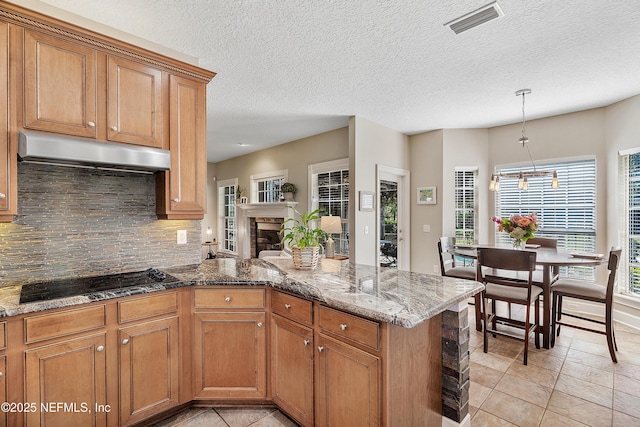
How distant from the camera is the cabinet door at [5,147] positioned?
68.1 inches

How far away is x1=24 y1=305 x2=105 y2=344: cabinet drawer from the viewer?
1580 millimetres

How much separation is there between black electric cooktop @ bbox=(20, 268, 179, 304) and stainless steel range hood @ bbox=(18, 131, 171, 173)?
76 cm

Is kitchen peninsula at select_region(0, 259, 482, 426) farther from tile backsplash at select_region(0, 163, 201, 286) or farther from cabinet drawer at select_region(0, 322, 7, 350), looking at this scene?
tile backsplash at select_region(0, 163, 201, 286)

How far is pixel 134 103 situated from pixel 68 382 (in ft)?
5.66

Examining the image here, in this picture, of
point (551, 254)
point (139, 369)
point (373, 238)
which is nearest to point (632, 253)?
point (551, 254)

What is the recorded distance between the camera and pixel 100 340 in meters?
1.77

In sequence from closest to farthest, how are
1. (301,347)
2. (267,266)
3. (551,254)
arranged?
1. (301,347)
2. (267,266)
3. (551,254)

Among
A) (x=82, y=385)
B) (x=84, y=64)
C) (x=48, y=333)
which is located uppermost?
(x=84, y=64)

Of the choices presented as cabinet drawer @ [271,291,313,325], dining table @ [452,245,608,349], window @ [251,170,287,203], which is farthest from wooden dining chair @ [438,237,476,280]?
window @ [251,170,287,203]

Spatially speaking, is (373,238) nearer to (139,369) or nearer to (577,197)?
(577,197)

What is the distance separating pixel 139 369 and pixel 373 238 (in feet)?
11.2

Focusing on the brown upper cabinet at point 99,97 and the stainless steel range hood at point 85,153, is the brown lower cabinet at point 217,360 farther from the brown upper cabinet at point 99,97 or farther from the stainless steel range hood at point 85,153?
the stainless steel range hood at point 85,153

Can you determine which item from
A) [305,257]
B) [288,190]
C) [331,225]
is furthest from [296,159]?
[305,257]

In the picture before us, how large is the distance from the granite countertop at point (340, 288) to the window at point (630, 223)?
3266 mm
